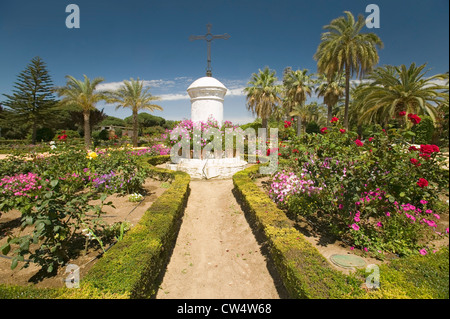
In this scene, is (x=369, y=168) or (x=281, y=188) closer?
(x=369, y=168)

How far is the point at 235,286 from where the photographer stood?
316 cm

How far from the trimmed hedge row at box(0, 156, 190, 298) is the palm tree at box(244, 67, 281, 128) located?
76.6 ft

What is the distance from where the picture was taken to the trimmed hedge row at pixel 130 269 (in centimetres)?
217

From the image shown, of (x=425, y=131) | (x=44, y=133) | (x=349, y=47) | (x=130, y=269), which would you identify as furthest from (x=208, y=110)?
(x=44, y=133)

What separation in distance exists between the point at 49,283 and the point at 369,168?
5207 mm

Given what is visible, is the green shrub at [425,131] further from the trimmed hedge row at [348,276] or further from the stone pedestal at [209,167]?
the trimmed hedge row at [348,276]

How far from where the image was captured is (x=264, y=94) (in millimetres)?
25562

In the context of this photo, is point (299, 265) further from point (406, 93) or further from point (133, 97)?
point (133, 97)

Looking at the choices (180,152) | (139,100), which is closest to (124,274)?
(180,152)

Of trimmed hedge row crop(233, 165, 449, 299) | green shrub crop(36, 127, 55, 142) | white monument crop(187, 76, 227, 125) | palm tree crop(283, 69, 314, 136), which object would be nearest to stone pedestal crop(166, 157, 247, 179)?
white monument crop(187, 76, 227, 125)

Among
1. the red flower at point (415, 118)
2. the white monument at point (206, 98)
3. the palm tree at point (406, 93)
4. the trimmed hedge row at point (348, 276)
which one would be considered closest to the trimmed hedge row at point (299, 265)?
the trimmed hedge row at point (348, 276)

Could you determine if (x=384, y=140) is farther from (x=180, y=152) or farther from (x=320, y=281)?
(x=180, y=152)

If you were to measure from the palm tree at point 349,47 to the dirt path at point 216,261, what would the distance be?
16.1 m

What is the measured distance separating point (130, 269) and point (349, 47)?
1936 centimetres
